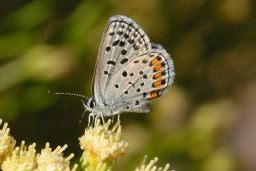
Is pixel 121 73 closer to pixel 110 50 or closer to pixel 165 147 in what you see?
pixel 110 50

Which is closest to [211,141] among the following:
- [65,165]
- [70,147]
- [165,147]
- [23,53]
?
[165,147]

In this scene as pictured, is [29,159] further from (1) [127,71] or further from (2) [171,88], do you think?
(2) [171,88]

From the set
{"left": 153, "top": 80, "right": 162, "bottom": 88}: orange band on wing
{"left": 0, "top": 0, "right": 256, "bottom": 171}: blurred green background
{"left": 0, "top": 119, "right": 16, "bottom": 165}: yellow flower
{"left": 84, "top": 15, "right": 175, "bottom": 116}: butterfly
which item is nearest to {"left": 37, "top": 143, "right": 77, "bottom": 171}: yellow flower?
{"left": 0, "top": 119, "right": 16, "bottom": 165}: yellow flower

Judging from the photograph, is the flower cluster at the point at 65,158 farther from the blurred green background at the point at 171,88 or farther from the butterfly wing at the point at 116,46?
the blurred green background at the point at 171,88

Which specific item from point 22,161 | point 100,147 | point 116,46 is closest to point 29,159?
point 22,161

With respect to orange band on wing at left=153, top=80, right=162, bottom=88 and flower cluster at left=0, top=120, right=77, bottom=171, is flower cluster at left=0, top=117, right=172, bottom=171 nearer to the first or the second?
flower cluster at left=0, top=120, right=77, bottom=171

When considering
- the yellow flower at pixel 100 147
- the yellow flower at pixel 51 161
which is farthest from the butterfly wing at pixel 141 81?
the yellow flower at pixel 51 161
